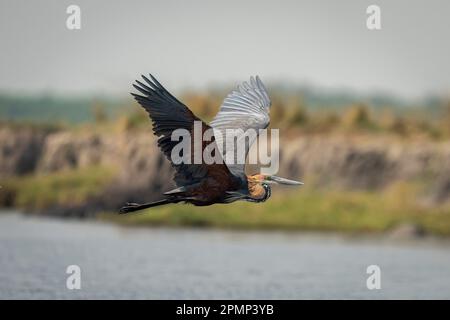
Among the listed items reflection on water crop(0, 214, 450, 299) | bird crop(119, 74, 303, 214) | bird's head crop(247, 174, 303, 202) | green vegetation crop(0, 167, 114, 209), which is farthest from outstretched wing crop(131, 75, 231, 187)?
green vegetation crop(0, 167, 114, 209)

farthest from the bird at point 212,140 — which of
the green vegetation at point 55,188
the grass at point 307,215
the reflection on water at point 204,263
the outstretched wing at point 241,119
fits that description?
the green vegetation at point 55,188

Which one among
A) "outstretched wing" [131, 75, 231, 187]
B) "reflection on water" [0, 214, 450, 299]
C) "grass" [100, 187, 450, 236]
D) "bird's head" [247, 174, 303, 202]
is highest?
"outstretched wing" [131, 75, 231, 187]

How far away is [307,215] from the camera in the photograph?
32906 millimetres

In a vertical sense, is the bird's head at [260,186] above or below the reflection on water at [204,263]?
above

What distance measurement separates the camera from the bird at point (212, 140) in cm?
1411

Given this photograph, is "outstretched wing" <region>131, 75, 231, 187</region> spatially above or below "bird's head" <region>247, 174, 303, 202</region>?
above

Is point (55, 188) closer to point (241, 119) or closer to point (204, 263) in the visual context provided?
point (204, 263)

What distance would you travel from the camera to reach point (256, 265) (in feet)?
81.1

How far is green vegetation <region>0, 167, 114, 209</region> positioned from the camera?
35.2 meters

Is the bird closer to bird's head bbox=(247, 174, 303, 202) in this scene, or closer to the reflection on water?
bird's head bbox=(247, 174, 303, 202)

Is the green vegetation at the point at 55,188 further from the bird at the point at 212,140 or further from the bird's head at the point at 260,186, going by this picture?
the bird's head at the point at 260,186

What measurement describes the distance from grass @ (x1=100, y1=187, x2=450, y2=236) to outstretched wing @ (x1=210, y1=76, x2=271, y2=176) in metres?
15.7

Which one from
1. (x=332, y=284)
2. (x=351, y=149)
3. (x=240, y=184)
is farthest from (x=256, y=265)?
(x=351, y=149)

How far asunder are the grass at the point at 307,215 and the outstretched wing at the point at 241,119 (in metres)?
15.7
